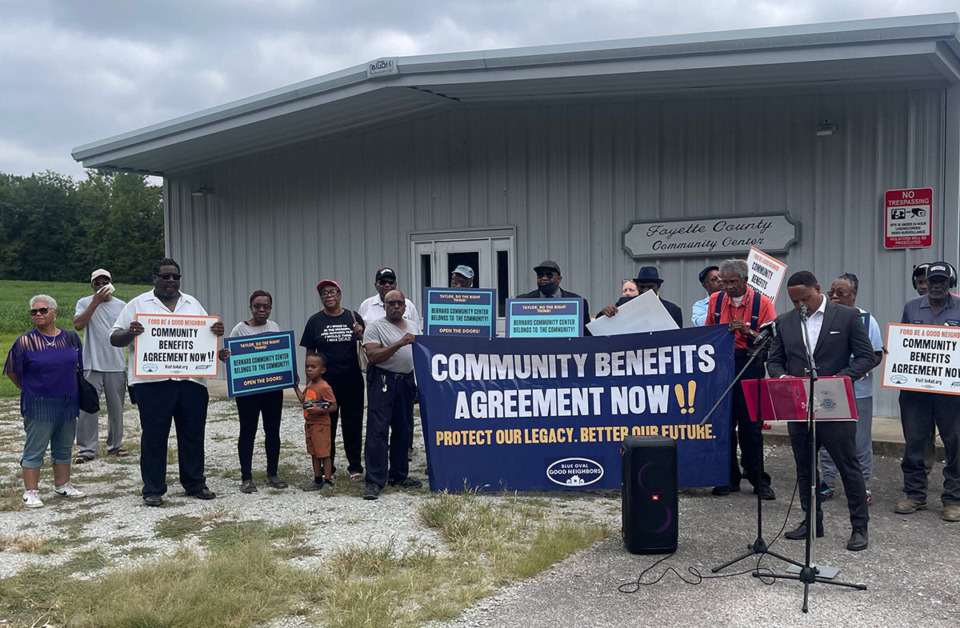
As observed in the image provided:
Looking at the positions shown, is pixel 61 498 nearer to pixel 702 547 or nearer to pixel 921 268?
pixel 702 547

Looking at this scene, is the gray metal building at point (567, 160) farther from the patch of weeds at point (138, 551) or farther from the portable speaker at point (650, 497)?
the patch of weeds at point (138, 551)

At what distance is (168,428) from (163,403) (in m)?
0.23

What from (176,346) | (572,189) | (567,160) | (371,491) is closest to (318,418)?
(371,491)

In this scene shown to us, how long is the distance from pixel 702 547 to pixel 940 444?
421 cm

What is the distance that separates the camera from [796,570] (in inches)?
200

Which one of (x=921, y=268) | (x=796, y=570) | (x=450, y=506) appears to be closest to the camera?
(x=796, y=570)

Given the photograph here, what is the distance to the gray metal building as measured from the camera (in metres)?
9.29

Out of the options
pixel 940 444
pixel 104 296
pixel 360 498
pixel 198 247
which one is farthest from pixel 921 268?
pixel 198 247

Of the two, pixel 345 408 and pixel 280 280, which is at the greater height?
pixel 280 280

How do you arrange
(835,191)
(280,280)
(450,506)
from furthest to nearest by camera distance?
(280,280)
(835,191)
(450,506)

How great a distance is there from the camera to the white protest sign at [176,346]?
686 centimetres

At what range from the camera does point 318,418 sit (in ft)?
24.4

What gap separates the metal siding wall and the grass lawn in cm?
654

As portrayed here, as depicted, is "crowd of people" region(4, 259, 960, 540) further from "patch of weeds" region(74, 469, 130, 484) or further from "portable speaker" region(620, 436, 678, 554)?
"portable speaker" region(620, 436, 678, 554)
